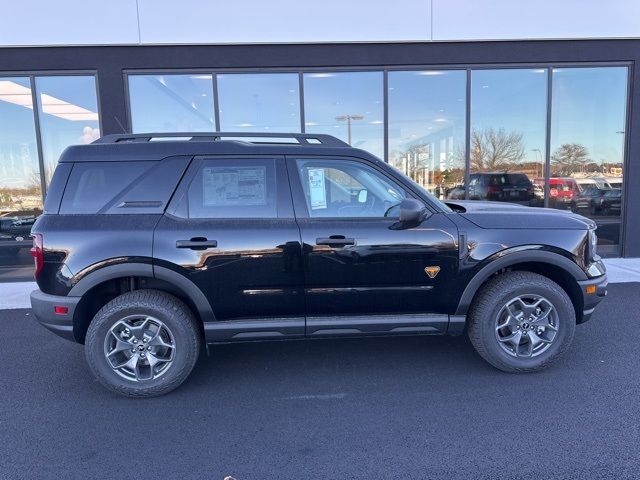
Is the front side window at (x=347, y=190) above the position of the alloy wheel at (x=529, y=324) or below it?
above

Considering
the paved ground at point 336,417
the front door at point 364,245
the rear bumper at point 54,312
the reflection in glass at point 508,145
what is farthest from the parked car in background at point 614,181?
the rear bumper at point 54,312

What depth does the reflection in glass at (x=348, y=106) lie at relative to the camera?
7.55 meters

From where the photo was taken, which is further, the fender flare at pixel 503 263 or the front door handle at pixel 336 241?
the fender flare at pixel 503 263

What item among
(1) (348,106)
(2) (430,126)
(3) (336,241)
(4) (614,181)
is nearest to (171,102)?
(1) (348,106)

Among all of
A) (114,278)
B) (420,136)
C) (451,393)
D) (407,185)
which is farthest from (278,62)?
(451,393)

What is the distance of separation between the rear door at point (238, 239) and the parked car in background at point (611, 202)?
24.0 feet

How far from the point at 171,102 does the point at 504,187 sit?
6355 mm

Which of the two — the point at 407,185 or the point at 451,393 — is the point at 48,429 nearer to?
the point at 451,393

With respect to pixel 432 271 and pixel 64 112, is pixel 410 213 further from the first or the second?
pixel 64 112

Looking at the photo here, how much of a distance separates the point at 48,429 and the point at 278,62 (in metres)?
6.25

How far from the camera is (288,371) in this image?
357cm

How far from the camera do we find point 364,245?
10.4ft

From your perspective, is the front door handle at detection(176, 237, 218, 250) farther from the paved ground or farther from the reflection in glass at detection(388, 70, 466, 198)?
the reflection in glass at detection(388, 70, 466, 198)

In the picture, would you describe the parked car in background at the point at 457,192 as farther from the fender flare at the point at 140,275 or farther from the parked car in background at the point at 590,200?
the fender flare at the point at 140,275
